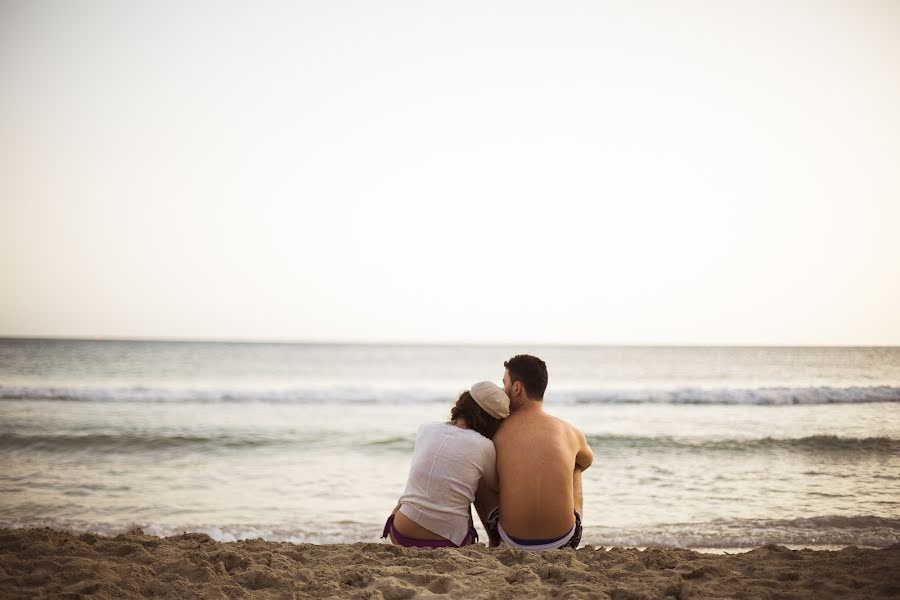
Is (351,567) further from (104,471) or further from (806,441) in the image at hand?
(806,441)

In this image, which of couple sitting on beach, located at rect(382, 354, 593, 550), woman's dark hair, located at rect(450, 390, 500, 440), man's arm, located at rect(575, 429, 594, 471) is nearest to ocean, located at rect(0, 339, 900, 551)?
man's arm, located at rect(575, 429, 594, 471)

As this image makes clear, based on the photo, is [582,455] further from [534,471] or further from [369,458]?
[369,458]

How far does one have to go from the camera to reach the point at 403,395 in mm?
19047

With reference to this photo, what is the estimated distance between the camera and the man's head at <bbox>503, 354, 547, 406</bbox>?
425 cm

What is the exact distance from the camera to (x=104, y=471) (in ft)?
26.7

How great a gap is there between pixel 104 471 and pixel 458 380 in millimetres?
19159

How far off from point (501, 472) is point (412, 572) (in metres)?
1.05

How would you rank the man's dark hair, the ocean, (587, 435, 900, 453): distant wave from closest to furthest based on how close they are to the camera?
the man's dark hair < the ocean < (587, 435, 900, 453): distant wave

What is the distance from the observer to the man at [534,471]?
4.04 metres

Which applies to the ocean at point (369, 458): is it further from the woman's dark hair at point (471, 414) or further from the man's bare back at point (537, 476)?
the woman's dark hair at point (471, 414)

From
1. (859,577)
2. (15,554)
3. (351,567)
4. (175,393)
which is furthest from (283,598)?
(175,393)

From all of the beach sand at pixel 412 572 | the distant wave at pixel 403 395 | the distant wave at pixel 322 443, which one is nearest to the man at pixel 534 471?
the beach sand at pixel 412 572

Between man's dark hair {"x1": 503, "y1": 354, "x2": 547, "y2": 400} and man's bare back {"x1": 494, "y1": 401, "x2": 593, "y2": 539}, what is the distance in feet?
0.61

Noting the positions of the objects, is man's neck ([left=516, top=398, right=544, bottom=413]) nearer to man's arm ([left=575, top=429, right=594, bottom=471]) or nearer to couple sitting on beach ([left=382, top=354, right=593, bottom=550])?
couple sitting on beach ([left=382, top=354, right=593, bottom=550])
